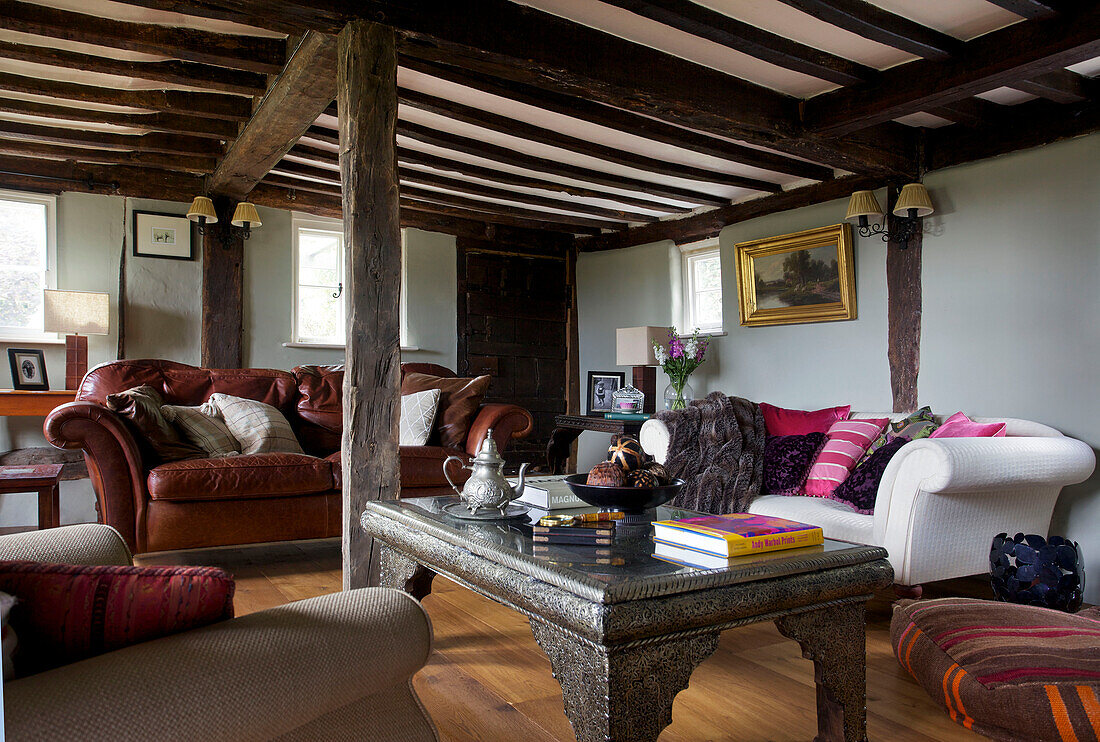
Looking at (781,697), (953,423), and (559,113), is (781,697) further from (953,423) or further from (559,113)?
(559,113)

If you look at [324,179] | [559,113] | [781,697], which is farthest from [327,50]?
[781,697]

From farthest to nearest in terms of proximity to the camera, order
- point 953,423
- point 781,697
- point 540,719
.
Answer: point 953,423 < point 781,697 < point 540,719

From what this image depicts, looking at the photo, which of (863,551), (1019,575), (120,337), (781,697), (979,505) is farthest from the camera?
(120,337)

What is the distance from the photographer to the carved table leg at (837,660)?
155cm

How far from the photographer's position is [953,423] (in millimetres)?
3191

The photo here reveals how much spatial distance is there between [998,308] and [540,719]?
10.8 feet

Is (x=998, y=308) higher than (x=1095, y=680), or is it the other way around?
(x=998, y=308)

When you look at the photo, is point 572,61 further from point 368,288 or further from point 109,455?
point 109,455

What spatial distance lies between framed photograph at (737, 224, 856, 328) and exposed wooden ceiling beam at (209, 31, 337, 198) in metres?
3.09

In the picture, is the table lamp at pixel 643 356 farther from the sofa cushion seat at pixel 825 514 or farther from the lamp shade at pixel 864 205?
the sofa cushion seat at pixel 825 514

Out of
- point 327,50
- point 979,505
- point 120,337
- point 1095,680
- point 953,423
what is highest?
point 327,50

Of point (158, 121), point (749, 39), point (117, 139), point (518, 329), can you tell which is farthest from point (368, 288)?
point (518, 329)

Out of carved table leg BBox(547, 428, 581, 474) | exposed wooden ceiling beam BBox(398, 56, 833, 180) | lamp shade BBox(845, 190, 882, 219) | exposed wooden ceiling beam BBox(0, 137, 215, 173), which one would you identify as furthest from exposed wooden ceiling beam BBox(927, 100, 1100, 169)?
exposed wooden ceiling beam BBox(0, 137, 215, 173)

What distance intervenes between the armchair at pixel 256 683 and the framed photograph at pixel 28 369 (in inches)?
187
